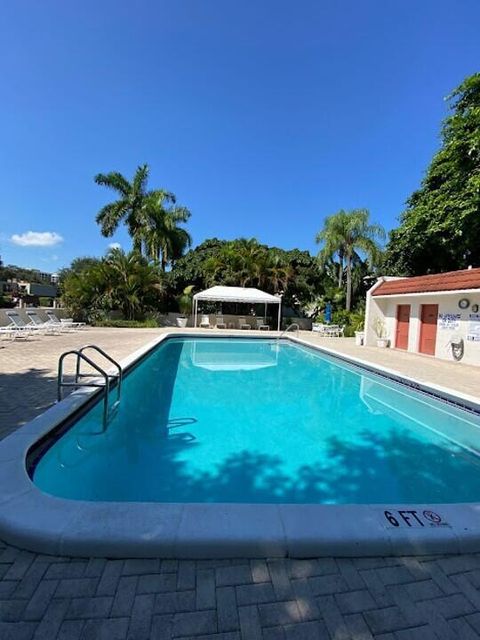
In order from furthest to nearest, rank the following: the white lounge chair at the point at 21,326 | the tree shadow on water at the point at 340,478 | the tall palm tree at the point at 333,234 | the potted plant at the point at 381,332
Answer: the tall palm tree at the point at 333,234
the potted plant at the point at 381,332
the white lounge chair at the point at 21,326
the tree shadow on water at the point at 340,478

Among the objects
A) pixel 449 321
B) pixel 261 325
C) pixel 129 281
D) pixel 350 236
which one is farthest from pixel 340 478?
pixel 350 236

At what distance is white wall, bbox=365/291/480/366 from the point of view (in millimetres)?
12328

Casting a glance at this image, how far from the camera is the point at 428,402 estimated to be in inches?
317

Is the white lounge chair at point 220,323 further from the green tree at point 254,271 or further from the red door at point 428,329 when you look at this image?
the red door at point 428,329

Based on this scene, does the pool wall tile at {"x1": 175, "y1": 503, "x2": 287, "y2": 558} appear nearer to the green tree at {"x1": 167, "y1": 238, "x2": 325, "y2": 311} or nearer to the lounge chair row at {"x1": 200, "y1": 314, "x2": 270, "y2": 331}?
the lounge chair row at {"x1": 200, "y1": 314, "x2": 270, "y2": 331}

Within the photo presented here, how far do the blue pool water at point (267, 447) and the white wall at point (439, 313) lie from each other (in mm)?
4649

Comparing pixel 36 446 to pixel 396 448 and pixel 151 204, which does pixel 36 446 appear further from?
pixel 151 204

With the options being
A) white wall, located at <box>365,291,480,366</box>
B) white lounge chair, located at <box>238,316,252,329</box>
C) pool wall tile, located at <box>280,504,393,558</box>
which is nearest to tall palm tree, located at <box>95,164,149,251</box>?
white lounge chair, located at <box>238,316,252,329</box>

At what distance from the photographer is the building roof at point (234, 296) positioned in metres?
23.7

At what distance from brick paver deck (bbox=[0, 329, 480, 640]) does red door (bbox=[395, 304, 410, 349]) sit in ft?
49.0

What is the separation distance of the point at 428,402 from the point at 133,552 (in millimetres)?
7605

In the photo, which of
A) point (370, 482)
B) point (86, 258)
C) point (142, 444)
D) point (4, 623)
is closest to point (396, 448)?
point (370, 482)

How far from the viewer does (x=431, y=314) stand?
14.5 meters

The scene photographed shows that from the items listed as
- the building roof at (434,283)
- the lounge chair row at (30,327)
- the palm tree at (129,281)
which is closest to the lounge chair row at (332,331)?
the building roof at (434,283)
